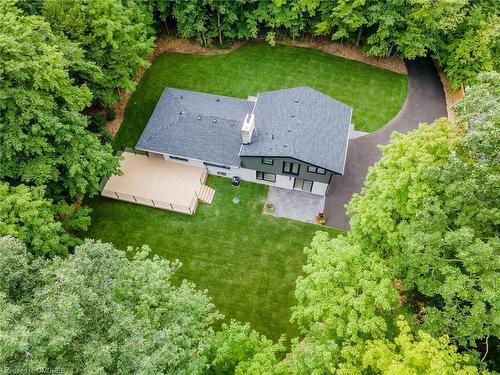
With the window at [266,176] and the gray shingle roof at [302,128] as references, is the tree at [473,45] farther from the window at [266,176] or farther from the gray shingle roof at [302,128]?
the window at [266,176]

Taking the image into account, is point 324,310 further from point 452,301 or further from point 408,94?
point 408,94

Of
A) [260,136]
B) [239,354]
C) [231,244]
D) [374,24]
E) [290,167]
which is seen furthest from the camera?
[374,24]

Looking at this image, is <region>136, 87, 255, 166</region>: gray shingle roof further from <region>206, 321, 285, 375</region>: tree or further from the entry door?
<region>206, 321, 285, 375</region>: tree

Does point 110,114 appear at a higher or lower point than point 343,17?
lower

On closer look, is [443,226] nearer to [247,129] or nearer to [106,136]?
[247,129]

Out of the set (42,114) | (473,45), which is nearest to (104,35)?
(42,114)

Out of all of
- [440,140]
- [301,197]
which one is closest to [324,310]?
[440,140]

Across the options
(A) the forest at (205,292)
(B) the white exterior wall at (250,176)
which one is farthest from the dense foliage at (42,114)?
(B) the white exterior wall at (250,176)
